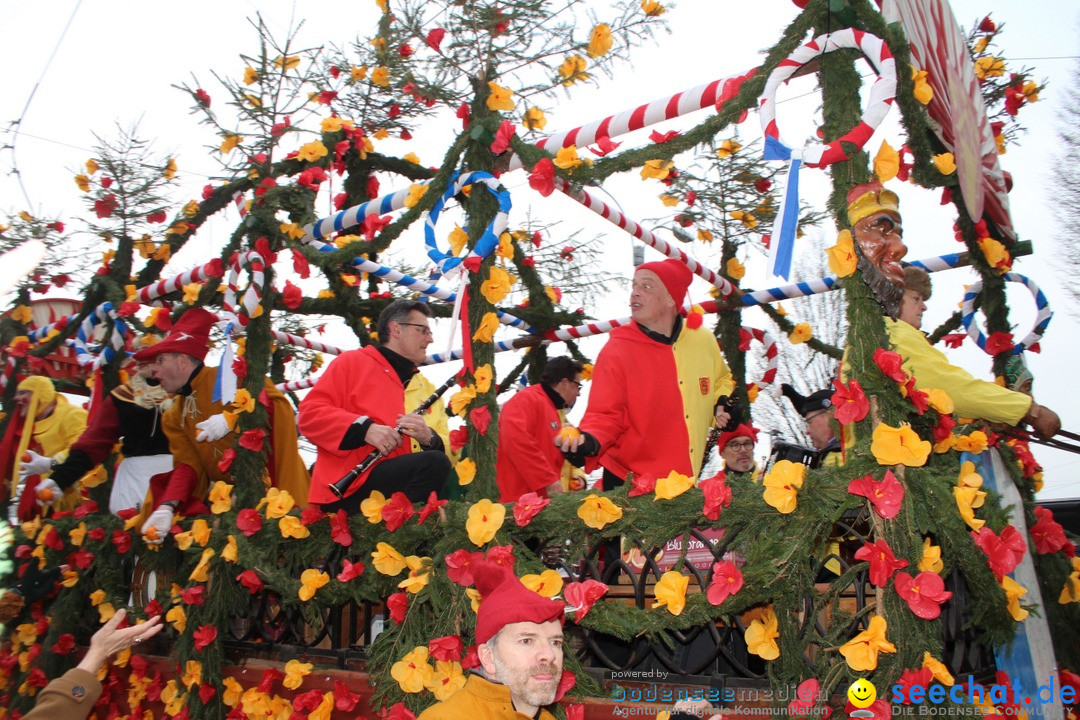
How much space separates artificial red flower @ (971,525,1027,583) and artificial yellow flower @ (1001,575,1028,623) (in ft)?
0.35

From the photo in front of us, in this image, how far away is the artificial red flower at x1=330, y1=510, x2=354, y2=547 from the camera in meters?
4.30

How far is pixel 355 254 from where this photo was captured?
4.88 metres

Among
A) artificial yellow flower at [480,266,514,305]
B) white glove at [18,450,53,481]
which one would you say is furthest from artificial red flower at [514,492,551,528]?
white glove at [18,450,53,481]

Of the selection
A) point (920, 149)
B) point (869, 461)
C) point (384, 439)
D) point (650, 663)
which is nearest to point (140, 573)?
point (384, 439)

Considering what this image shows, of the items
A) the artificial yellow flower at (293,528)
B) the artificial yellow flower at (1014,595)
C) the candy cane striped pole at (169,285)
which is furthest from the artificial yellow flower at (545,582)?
the candy cane striped pole at (169,285)

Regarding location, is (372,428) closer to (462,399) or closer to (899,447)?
(462,399)

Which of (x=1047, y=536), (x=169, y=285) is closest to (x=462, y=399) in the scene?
(x=1047, y=536)

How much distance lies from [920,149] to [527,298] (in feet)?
12.7

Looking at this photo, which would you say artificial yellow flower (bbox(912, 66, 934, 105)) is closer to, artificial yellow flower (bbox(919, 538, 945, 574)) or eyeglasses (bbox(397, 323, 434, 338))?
artificial yellow flower (bbox(919, 538, 945, 574))

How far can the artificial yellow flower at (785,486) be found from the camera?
3029 millimetres

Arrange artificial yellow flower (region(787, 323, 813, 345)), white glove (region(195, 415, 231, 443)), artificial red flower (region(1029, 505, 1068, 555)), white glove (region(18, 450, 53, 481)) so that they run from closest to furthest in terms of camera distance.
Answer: artificial red flower (region(1029, 505, 1068, 555)), white glove (region(195, 415, 231, 443)), artificial yellow flower (region(787, 323, 813, 345)), white glove (region(18, 450, 53, 481))

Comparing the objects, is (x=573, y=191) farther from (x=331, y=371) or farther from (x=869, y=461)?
(x=869, y=461)

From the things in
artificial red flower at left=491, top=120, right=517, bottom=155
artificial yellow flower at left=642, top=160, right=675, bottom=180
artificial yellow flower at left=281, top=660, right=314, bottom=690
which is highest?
artificial red flower at left=491, top=120, right=517, bottom=155

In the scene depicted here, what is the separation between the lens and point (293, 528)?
15.0ft
